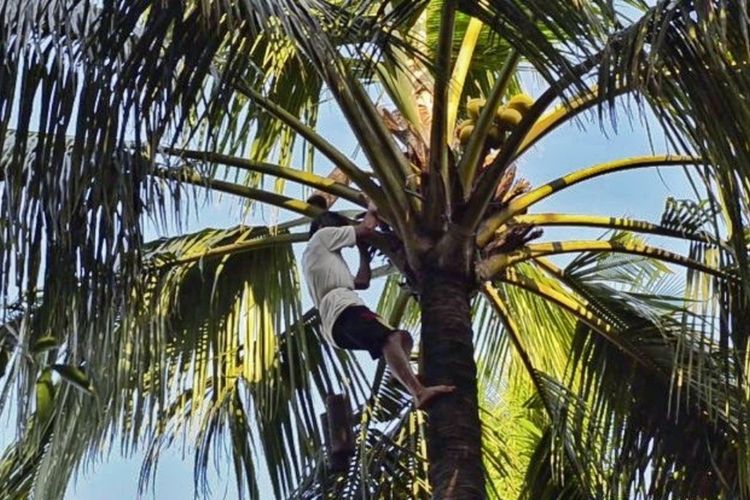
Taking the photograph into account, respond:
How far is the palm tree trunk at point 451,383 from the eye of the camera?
459 centimetres

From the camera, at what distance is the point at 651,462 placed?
20.6ft

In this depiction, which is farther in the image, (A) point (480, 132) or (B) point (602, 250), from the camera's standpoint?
(B) point (602, 250)

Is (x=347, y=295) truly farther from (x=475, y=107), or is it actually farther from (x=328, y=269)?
(x=475, y=107)

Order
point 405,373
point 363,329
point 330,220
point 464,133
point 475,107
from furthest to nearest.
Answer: point 475,107 < point 464,133 < point 330,220 < point 363,329 < point 405,373

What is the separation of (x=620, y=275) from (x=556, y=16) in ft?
10.2

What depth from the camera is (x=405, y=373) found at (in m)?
4.88

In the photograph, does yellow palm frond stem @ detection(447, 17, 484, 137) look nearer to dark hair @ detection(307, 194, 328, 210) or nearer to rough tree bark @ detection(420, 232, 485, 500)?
dark hair @ detection(307, 194, 328, 210)

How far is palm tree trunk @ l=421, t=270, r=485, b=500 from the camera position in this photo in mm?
4590

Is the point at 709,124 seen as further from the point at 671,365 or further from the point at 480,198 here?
the point at 671,365

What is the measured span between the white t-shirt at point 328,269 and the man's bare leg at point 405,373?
274 millimetres

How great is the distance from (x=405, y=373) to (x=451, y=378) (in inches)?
6.8

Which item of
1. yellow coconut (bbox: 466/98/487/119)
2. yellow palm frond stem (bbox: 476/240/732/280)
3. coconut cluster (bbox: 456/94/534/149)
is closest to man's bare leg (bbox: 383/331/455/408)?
yellow palm frond stem (bbox: 476/240/732/280)

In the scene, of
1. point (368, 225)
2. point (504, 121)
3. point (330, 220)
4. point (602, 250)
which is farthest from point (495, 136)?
point (602, 250)

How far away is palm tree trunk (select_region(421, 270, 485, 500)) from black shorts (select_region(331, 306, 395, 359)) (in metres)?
0.18
